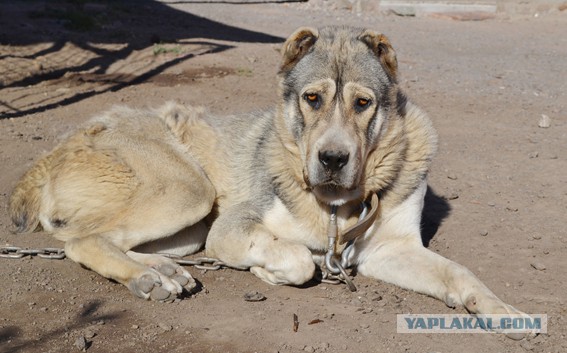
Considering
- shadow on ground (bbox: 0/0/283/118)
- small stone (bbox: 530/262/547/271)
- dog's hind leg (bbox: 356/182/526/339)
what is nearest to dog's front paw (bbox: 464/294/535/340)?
dog's hind leg (bbox: 356/182/526/339)

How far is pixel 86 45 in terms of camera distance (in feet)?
41.4

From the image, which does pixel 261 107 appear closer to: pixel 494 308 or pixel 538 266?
pixel 538 266

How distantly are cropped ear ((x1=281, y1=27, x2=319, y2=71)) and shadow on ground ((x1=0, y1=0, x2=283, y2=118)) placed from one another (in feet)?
15.8

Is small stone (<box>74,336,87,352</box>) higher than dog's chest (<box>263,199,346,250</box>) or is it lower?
lower

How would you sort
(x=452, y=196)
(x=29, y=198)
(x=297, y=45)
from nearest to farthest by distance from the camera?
(x=297, y=45) → (x=29, y=198) → (x=452, y=196)

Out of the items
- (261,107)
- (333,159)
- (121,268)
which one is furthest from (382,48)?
(261,107)

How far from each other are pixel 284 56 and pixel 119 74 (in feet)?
20.4

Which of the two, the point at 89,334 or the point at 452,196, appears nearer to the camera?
the point at 89,334

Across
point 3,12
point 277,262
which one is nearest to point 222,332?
point 277,262

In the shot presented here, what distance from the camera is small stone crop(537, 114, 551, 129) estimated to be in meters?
8.74

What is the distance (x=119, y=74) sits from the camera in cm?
1084

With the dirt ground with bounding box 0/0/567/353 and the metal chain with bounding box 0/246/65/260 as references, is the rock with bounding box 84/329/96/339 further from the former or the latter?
the metal chain with bounding box 0/246/65/260

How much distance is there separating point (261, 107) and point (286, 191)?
375 cm

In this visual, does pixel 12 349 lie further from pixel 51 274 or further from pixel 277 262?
pixel 277 262
